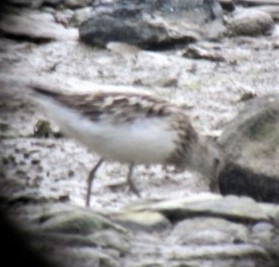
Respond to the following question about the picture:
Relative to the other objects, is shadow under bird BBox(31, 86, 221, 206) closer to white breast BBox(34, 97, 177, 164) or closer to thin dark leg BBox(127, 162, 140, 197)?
white breast BBox(34, 97, 177, 164)

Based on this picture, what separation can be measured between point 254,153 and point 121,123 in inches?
40.8

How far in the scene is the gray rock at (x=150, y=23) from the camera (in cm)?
1168

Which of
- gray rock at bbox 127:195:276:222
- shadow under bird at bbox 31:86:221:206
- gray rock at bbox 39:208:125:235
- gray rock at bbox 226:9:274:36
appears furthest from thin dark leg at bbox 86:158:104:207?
gray rock at bbox 226:9:274:36

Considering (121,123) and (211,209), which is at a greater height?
(121,123)

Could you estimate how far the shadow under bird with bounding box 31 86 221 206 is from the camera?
7.91 meters

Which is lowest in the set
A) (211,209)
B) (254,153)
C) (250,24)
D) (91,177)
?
(250,24)

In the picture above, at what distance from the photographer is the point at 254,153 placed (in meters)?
8.44

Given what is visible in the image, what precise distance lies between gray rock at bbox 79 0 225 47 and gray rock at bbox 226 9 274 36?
17 centimetres

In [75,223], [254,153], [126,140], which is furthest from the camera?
[254,153]

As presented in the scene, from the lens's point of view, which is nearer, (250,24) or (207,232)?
(207,232)

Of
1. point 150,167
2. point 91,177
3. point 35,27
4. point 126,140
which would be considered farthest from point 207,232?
point 35,27

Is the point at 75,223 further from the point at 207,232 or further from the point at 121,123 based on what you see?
the point at 121,123

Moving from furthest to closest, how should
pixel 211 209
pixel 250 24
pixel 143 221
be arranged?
pixel 250 24 → pixel 211 209 → pixel 143 221

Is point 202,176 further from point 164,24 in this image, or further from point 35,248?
point 164,24
